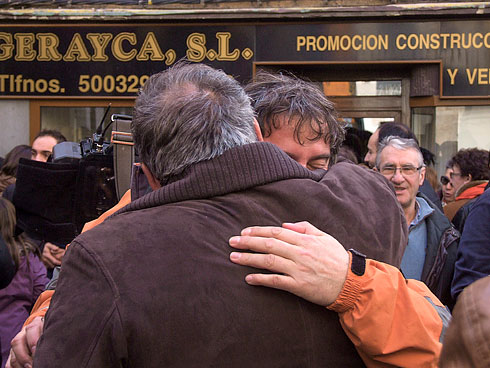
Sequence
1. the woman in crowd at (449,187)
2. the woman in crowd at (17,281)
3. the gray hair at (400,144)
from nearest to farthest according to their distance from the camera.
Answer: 1. the gray hair at (400,144)
2. the woman in crowd at (17,281)
3. the woman in crowd at (449,187)

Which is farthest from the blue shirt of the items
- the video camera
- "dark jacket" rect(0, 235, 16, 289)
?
"dark jacket" rect(0, 235, 16, 289)

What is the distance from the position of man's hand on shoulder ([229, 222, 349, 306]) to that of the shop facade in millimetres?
6257

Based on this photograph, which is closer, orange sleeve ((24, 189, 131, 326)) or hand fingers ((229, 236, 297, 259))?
hand fingers ((229, 236, 297, 259))

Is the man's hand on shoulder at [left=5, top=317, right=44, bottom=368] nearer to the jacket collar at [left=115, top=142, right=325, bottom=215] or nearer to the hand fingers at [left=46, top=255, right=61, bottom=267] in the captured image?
the jacket collar at [left=115, top=142, right=325, bottom=215]

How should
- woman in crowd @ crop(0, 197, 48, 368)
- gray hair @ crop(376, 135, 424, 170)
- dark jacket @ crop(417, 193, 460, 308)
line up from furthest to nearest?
woman in crowd @ crop(0, 197, 48, 368), gray hair @ crop(376, 135, 424, 170), dark jacket @ crop(417, 193, 460, 308)

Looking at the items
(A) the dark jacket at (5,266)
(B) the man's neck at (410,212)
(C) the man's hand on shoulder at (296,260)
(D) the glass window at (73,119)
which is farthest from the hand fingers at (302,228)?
(D) the glass window at (73,119)

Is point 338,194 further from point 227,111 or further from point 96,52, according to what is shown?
point 96,52

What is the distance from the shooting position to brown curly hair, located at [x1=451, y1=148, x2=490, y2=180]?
17.3ft

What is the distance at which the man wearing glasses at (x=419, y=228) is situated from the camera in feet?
10.6

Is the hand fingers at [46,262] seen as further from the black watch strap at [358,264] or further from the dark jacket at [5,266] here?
the black watch strap at [358,264]

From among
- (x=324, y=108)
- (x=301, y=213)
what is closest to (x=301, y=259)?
(x=301, y=213)

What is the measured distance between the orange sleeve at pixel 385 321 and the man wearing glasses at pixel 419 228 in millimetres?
1824

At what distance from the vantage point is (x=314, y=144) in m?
2.12

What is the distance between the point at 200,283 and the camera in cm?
136
